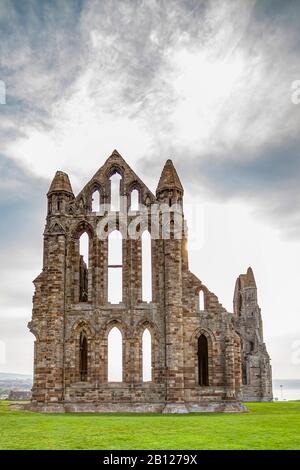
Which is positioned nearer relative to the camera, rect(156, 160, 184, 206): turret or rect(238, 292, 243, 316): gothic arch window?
rect(156, 160, 184, 206): turret

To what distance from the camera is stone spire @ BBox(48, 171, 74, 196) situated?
36312 millimetres

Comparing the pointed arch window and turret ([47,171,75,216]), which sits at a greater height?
turret ([47,171,75,216])

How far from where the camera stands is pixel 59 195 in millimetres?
36250

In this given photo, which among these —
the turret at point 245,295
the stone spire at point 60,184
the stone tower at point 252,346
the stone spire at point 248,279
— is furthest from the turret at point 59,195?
the stone spire at point 248,279

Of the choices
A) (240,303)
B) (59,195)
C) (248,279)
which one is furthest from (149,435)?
(240,303)

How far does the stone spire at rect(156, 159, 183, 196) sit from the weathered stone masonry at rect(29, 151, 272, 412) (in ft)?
0.23

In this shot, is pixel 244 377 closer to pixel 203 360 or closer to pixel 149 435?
pixel 203 360

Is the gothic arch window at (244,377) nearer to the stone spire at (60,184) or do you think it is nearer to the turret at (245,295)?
the turret at (245,295)

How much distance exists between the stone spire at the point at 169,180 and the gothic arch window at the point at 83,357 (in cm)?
1000

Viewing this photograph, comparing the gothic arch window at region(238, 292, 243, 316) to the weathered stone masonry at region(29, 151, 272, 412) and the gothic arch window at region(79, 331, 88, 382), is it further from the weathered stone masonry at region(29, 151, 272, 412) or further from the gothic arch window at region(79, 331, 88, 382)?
the gothic arch window at region(79, 331, 88, 382)

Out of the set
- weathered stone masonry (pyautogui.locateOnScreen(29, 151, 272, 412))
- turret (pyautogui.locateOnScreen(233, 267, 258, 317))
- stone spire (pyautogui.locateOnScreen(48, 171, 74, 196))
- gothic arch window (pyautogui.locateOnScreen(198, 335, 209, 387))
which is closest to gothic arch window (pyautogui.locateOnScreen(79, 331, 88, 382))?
weathered stone masonry (pyautogui.locateOnScreen(29, 151, 272, 412))

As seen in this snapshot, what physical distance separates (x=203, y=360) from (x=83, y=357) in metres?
7.44
